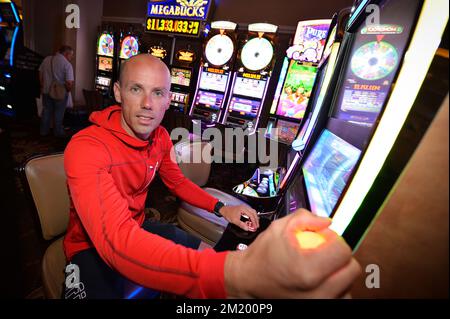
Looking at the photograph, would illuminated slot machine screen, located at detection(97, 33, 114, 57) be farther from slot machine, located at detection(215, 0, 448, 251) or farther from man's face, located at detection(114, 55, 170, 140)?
slot machine, located at detection(215, 0, 448, 251)

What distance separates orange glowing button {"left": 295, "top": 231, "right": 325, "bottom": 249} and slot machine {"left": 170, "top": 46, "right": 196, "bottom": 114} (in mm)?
5136

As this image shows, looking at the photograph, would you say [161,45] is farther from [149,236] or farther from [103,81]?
[149,236]

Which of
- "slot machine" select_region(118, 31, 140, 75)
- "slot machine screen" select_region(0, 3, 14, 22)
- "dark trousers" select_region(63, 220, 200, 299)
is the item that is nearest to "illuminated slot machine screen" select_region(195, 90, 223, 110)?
"slot machine" select_region(118, 31, 140, 75)

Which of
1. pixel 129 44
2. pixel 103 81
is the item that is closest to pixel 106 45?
pixel 129 44

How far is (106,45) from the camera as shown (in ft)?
21.3

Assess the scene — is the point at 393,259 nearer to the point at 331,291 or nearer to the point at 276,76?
the point at 331,291

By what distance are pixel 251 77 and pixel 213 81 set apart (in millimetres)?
855

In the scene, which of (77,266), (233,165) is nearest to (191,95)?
(233,165)

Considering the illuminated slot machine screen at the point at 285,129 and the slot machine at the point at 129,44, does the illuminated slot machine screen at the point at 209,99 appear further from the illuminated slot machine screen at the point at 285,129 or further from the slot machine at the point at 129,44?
the slot machine at the point at 129,44

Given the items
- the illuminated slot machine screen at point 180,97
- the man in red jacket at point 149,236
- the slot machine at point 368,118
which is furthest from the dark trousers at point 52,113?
the slot machine at point 368,118

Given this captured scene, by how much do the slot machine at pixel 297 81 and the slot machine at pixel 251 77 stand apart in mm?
470

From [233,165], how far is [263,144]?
775mm

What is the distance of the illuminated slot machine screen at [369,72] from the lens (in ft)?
3.26

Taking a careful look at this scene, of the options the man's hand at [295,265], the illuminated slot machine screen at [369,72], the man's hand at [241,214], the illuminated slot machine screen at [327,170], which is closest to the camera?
the man's hand at [295,265]
